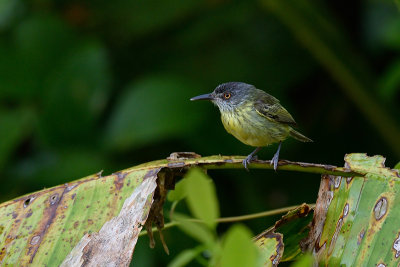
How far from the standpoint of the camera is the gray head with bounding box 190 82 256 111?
3.93 metres

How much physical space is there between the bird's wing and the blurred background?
1.16m

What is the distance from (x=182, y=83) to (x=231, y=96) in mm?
1162

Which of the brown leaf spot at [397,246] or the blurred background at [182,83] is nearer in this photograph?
the brown leaf spot at [397,246]

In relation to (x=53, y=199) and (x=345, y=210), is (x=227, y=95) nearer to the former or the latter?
(x=53, y=199)

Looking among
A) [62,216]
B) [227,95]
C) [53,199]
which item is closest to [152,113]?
[227,95]

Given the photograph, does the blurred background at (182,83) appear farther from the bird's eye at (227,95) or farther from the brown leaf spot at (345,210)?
the brown leaf spot at (345,210)

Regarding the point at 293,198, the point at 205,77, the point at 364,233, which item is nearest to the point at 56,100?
the point at 205,77

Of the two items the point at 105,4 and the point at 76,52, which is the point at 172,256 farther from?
the point at 105,4

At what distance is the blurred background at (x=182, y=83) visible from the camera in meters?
4.95

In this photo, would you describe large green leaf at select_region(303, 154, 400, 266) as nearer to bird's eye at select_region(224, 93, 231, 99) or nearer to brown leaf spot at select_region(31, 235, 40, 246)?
brown leaf spot at select_region(31, 235, 40, 246)

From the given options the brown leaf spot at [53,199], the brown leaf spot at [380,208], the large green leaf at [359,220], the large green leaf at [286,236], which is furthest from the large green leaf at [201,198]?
the brown leaf spot at [53,199]

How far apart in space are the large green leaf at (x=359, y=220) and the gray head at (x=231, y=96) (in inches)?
62.1

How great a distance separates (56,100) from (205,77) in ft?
4.91

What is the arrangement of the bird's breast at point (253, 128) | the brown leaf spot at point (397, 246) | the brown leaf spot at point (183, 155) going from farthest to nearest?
the bird's breast at point (253, 128) → the brown leaf spot at point (183, 155) → the brown leaf spot at point (397, 246)
